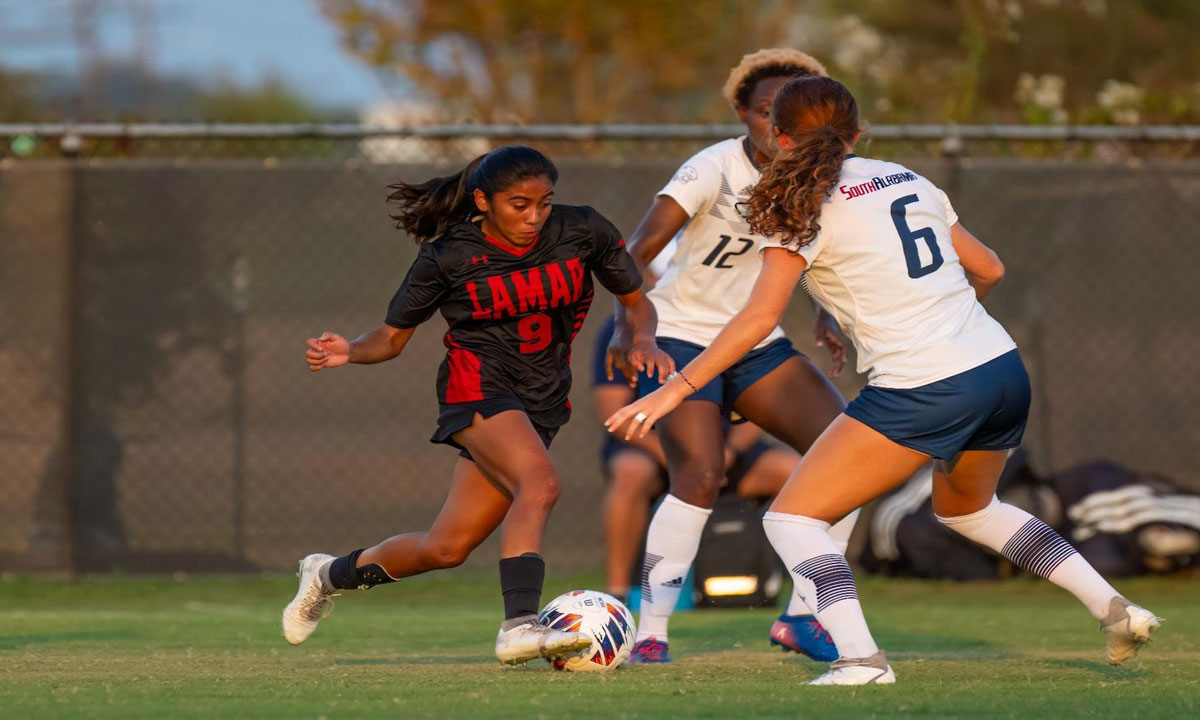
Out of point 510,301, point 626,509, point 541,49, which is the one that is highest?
point 541,49

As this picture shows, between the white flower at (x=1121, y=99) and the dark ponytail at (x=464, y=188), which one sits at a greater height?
the white flower at (x=1121, y=99)

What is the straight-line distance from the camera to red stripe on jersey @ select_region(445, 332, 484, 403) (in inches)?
207

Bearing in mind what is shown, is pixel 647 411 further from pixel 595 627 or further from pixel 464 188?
pixel 464 188

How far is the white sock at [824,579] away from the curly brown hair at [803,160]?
0.82 m

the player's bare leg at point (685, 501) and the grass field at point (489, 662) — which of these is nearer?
the grass field at point (489, 662)

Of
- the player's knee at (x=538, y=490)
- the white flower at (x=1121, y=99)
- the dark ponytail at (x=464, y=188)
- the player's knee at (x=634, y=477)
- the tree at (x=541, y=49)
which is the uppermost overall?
the tree at (x=541, y=49)

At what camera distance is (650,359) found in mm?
5484

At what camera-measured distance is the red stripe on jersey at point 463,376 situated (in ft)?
17.2

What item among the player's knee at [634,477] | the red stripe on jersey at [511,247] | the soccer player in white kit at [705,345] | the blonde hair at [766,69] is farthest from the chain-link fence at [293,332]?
the red stripe on jersey at [511,247]

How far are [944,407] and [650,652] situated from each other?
1655 millimetres

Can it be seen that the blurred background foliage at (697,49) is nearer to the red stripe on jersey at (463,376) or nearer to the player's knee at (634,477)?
the player's knee at (634,477)

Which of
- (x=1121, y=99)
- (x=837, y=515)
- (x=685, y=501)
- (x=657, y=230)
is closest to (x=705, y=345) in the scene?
(x=657, y=230)

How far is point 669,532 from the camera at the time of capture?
5863mm

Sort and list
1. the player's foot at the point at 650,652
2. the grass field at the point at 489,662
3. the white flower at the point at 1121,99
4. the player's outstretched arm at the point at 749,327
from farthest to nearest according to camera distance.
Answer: the white flower at the point at 1121,99 < the player's foot at the point at 650,652 < the player's outstretched arm at the point at 749,327 < the grass field at the point at 489,662
